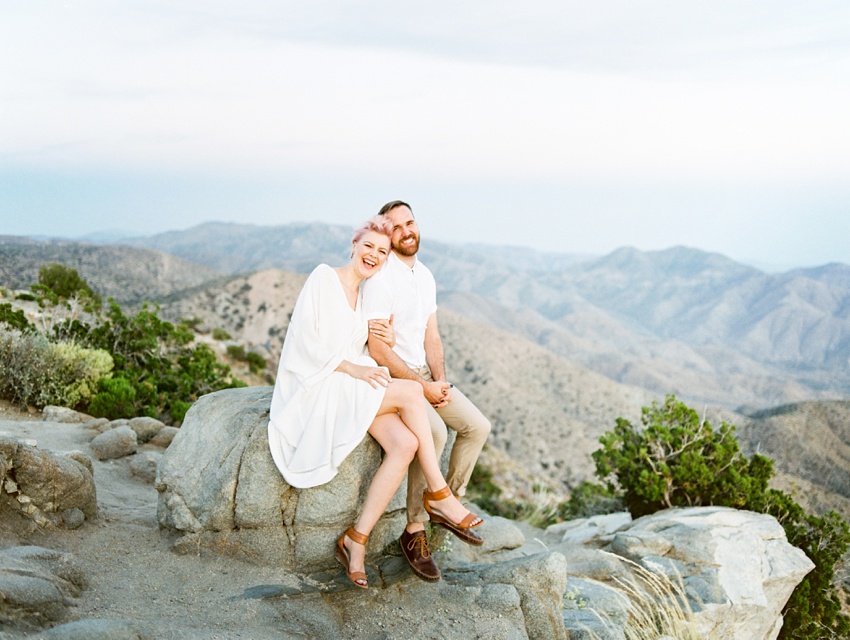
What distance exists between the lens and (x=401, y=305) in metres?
5.79

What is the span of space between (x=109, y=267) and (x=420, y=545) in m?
44.5

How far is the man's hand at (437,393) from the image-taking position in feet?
18.2

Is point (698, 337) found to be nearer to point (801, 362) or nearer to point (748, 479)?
point (801, 362)

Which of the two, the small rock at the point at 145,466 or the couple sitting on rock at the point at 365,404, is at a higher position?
the couple sitting on rock at the point at 365,404

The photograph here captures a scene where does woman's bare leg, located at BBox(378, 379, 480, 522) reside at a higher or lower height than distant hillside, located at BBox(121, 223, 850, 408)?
higher

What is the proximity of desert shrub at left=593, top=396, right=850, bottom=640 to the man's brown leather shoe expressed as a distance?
5.56 m

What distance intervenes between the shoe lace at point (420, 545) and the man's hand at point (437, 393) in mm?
1083

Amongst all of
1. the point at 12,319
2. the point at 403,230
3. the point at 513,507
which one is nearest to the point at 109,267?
the point at 12,319

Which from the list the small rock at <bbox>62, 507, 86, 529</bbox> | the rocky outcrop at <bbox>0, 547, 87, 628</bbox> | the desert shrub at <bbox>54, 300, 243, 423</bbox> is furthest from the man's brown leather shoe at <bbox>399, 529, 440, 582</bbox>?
the desert shrub at <bbox>54, 300, 243, 423</bbox>

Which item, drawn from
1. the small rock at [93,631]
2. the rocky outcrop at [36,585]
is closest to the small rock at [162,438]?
the rocky outcrop at [36,585]

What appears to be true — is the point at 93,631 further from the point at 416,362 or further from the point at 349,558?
the point at 416,362

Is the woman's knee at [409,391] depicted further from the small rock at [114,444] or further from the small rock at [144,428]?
the small rock at [144,428]

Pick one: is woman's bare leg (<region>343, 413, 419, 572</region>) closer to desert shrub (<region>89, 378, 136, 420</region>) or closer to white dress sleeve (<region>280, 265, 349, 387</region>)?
white dress sleeve (<region>280, 265, 349, 387</region>)

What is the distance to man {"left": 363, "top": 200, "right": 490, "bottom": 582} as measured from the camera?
5359 millimetres
